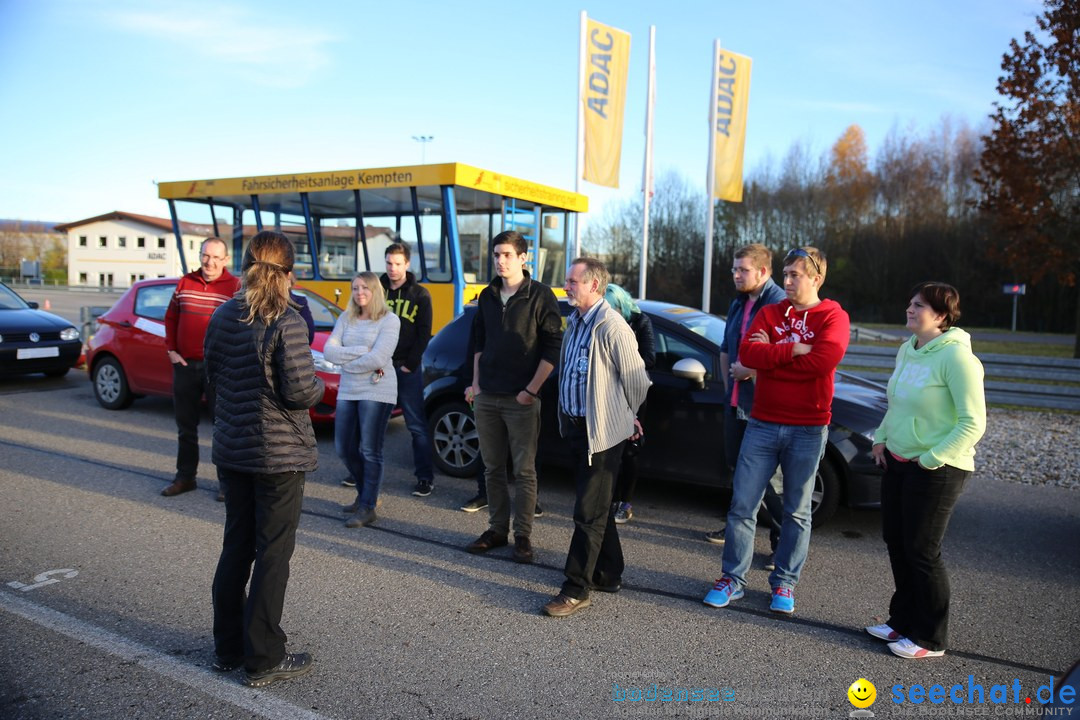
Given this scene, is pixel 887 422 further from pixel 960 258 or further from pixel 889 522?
pixel 960 258

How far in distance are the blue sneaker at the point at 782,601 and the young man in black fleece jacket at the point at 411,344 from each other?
9.99 ft

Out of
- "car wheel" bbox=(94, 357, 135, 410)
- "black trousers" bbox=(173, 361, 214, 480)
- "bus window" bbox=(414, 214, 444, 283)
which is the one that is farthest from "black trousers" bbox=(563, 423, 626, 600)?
"car wheel" bbox=(94, 357, 135, 410)

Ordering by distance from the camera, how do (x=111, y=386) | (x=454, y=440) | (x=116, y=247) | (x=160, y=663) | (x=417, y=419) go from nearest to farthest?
(x=160, y=663) < (x=417, y=419) < (x=454, y=440) < (x=111, y=386) < (x=116, y=247)

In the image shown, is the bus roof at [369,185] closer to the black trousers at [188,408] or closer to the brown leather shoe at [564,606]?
the black trousers at [188,408]

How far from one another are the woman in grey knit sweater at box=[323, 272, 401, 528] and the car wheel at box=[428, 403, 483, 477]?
1.25 meters

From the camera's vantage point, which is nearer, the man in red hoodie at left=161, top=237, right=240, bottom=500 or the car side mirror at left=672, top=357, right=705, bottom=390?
the car side mirror at left=672, top=357, right=705, bottom=390

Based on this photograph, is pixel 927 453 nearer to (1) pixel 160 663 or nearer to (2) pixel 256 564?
(2) pixel 256 564

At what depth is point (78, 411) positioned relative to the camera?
30.1 ft

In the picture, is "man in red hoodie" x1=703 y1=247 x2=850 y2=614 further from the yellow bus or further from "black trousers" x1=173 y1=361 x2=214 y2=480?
the yellow bus

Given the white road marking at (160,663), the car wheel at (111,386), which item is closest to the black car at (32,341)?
the car wheel at (111,386)

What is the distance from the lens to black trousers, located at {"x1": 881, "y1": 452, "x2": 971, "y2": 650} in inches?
134

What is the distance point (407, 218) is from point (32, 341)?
5482 millimetres

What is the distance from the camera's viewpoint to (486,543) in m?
4.80

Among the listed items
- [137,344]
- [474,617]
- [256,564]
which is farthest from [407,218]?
[256,564]
